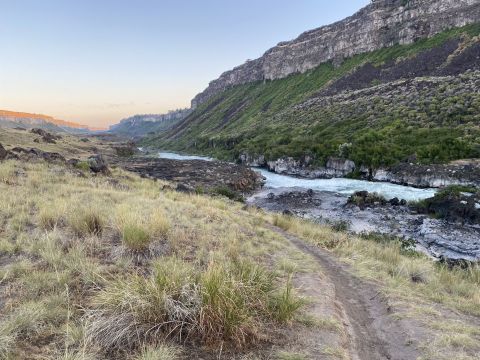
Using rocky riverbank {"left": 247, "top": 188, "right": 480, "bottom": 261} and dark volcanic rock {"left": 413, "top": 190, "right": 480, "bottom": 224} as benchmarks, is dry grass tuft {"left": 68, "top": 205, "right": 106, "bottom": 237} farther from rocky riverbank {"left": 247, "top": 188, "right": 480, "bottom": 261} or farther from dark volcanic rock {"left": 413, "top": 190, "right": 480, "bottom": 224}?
dark volcanic rock {"left": 413, "top": 190, "right": 480, "bottom": 224}

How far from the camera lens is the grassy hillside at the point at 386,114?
3881 cm

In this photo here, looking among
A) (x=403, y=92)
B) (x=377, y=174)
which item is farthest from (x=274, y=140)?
(x=377, y=174)

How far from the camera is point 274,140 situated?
209 ft

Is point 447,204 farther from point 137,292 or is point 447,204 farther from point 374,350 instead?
point 137,292

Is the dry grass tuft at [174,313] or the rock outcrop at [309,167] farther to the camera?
the rock outcrop at [309,167]

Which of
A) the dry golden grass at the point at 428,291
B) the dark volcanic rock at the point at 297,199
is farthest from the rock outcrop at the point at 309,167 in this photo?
the dry golden grass at the point at 428,291

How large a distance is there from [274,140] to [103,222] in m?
57.0

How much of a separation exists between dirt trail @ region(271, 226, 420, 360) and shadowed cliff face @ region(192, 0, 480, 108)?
86722mm

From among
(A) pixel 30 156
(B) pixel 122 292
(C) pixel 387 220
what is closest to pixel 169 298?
(B) pixel 122 292

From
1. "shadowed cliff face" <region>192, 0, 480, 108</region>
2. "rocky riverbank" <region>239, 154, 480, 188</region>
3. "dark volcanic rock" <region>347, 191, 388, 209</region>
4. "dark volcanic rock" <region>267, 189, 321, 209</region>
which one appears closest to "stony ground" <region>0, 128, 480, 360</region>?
"dark volcanic rock" <region>347, 191, 388, 209</region>

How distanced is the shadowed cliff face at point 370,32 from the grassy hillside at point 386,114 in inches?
149

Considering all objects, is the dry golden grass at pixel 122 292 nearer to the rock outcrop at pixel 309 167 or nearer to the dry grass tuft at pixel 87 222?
the dry grass tuft at pixel 87 222

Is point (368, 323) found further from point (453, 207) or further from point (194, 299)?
point (453, 207)

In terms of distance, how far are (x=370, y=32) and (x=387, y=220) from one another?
307 ft
